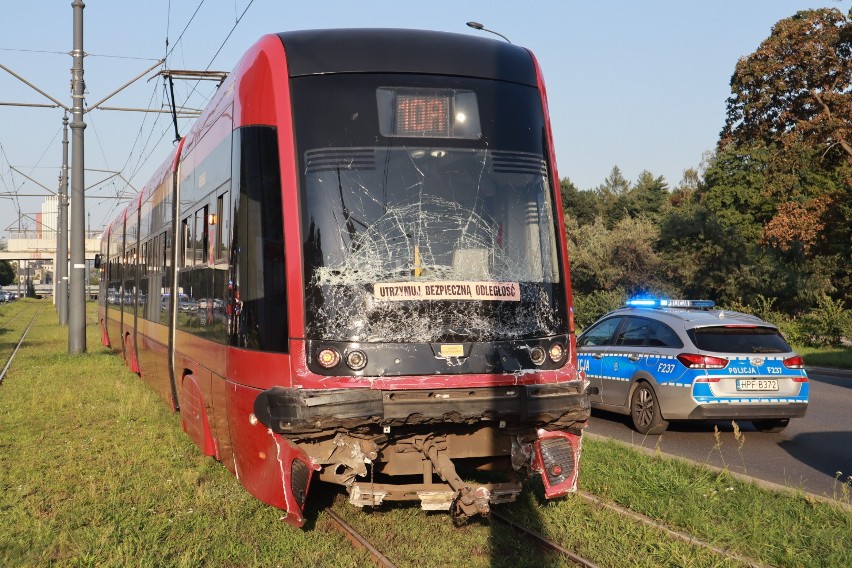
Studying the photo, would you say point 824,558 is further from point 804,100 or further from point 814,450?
point 804,100

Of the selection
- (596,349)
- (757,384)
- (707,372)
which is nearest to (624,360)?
(596,349)

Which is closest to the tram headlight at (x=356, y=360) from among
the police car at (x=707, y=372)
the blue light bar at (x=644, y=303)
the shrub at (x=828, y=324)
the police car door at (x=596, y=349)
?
the police car at (x=707, y=372)

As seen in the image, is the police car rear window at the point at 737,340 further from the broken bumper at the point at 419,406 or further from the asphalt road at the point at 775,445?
the broken bumper at the point at 419,406

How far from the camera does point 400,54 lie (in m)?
6.61

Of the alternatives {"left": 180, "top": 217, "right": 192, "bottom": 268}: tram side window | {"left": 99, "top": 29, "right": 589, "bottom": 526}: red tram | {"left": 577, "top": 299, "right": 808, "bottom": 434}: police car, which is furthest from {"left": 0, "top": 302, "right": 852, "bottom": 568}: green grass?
{"left": 180, "top": 217, "right": 192, "bottom": 268}: tram side window

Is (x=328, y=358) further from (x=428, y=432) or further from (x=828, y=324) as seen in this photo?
(x=828, y=324)

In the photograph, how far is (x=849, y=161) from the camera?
3231 centimetres

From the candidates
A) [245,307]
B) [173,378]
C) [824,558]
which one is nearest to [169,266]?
[173,378]

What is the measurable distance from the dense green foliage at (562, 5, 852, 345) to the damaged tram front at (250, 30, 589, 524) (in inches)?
936

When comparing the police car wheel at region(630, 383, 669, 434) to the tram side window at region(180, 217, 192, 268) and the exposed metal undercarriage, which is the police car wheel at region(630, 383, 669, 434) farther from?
the tram side window at region(180, 217, 192, 268)

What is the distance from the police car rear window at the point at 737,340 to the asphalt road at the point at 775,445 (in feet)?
3.53

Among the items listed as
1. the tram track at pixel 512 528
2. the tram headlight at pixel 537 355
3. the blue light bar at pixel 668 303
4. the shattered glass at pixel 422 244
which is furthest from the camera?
the blue light bar at pixel 668 303

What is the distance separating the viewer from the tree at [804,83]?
102 feet

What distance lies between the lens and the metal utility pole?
20688 millimetres
